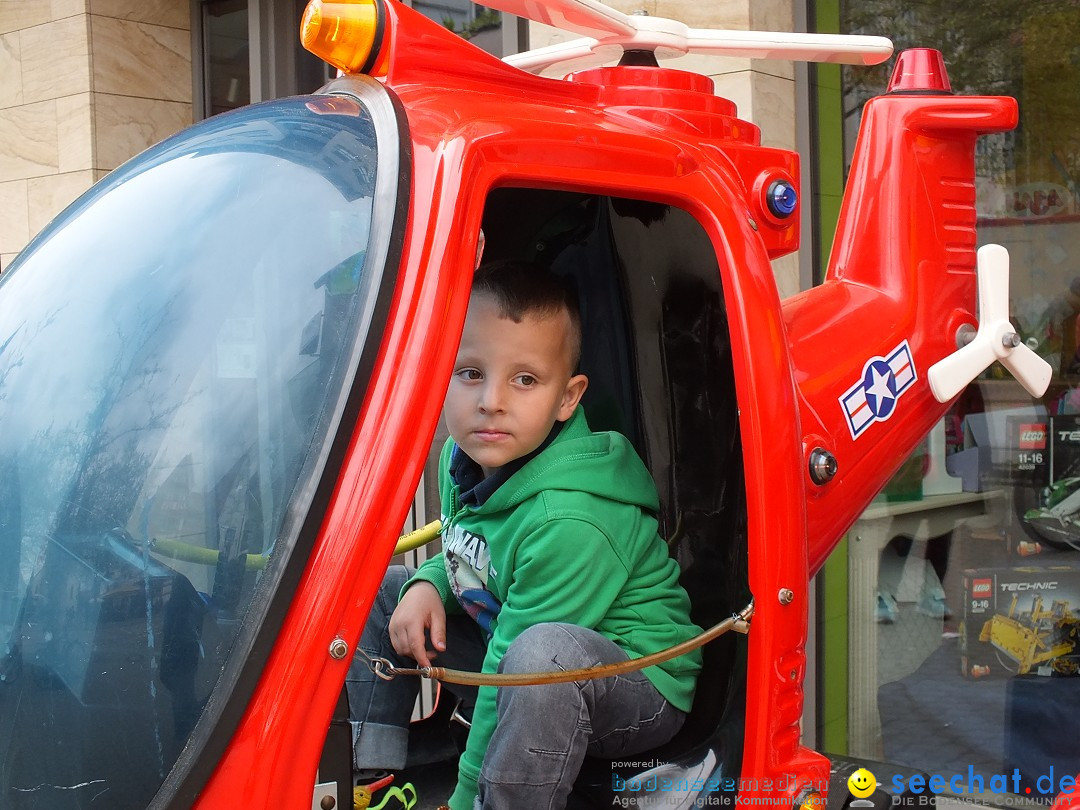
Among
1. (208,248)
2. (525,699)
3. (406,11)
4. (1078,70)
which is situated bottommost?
(525,699)

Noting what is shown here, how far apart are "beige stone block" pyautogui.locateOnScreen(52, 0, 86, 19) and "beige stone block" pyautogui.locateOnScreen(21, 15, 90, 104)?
2 cm

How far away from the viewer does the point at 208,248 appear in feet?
4.03

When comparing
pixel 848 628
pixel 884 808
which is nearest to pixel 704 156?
pixel 884 808

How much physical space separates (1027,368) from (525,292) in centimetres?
84

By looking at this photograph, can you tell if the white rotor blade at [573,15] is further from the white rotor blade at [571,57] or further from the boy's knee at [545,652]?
the boy's knee at [545,652]

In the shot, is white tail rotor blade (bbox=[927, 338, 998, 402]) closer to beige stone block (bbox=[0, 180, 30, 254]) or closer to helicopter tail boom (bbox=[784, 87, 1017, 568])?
helicopter tail boom (bbox=[784, 87, 1017, 568])

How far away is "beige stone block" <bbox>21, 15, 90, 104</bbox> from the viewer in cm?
486

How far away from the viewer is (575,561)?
154 centimetres

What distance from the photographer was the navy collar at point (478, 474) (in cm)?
169

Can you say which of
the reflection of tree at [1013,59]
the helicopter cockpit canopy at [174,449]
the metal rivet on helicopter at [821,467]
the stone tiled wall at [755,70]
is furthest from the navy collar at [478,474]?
the reflection of tree at [1013,59]

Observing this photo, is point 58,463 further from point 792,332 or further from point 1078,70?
point 1078,70

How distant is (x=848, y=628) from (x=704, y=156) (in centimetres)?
232

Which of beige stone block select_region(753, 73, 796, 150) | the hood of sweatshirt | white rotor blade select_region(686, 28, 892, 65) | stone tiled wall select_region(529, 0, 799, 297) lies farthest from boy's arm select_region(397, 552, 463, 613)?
beige stone block select_region(753, 73, 796, 150)

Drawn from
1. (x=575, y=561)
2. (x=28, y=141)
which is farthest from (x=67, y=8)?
(x=575, y=561)
